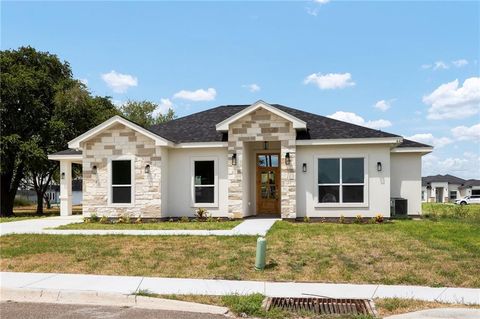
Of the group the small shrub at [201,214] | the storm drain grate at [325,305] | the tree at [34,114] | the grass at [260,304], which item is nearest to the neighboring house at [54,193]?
the tree at [34,114]

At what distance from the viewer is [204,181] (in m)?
18.8

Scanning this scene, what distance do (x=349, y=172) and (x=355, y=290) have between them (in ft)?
33.8

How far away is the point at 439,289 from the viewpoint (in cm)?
789

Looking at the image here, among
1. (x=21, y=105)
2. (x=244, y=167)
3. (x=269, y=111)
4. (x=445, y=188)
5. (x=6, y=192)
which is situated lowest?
(x=445, y=188)

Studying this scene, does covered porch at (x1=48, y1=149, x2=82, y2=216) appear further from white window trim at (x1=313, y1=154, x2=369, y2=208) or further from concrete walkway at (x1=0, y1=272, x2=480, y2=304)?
concrete walkway at (x1=0, y1=272, x2=480, y2=304)

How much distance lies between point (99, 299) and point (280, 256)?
4.25 metres

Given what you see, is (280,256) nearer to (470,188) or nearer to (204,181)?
(204,181)

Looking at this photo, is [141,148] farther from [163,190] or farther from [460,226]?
[460,226]

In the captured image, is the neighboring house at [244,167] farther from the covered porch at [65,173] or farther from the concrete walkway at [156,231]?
the covered porch at [65,173]

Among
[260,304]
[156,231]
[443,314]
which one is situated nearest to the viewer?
[443,314]

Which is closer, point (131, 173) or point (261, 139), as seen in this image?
point (261, 139)

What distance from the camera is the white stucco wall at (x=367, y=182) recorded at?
17.5 metres

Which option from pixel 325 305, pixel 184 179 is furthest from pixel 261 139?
pixel 325 305

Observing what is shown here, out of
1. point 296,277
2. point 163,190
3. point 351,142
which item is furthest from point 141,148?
point 296,277
